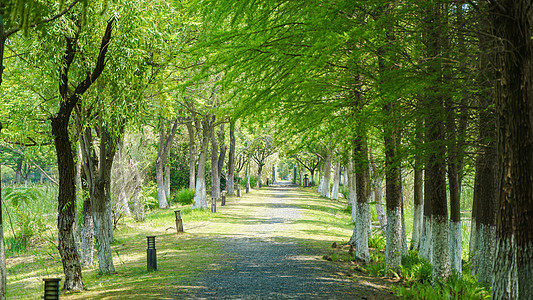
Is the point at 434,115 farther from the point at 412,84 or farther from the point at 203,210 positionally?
the point at 203,210

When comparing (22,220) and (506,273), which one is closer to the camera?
(506,273)

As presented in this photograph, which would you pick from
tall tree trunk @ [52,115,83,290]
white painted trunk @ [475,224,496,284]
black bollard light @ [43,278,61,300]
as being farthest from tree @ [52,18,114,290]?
white painted trunk @ [475,224,496,284]

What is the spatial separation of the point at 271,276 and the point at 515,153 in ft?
22.6

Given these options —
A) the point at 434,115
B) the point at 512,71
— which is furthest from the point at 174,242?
the point at 512,71

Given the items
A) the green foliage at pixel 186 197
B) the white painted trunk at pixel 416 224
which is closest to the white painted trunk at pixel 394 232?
the white painted trunk at pixel 416 224

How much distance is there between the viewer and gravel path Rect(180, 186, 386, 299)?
9.05m

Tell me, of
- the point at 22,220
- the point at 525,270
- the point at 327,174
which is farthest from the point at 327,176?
the point at 525,270

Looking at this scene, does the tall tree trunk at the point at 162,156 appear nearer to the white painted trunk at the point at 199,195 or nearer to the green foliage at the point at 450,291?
the white painted trunk at the point at 199,195

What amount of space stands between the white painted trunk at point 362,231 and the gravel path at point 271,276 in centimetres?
118

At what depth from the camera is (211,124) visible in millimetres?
27734

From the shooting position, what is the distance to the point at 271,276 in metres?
10.9

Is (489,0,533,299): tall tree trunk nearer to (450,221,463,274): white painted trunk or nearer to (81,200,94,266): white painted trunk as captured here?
(450,221,463,274): white painted trunk

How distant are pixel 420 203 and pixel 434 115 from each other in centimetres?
856

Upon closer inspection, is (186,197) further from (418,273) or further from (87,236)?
(418,273)
